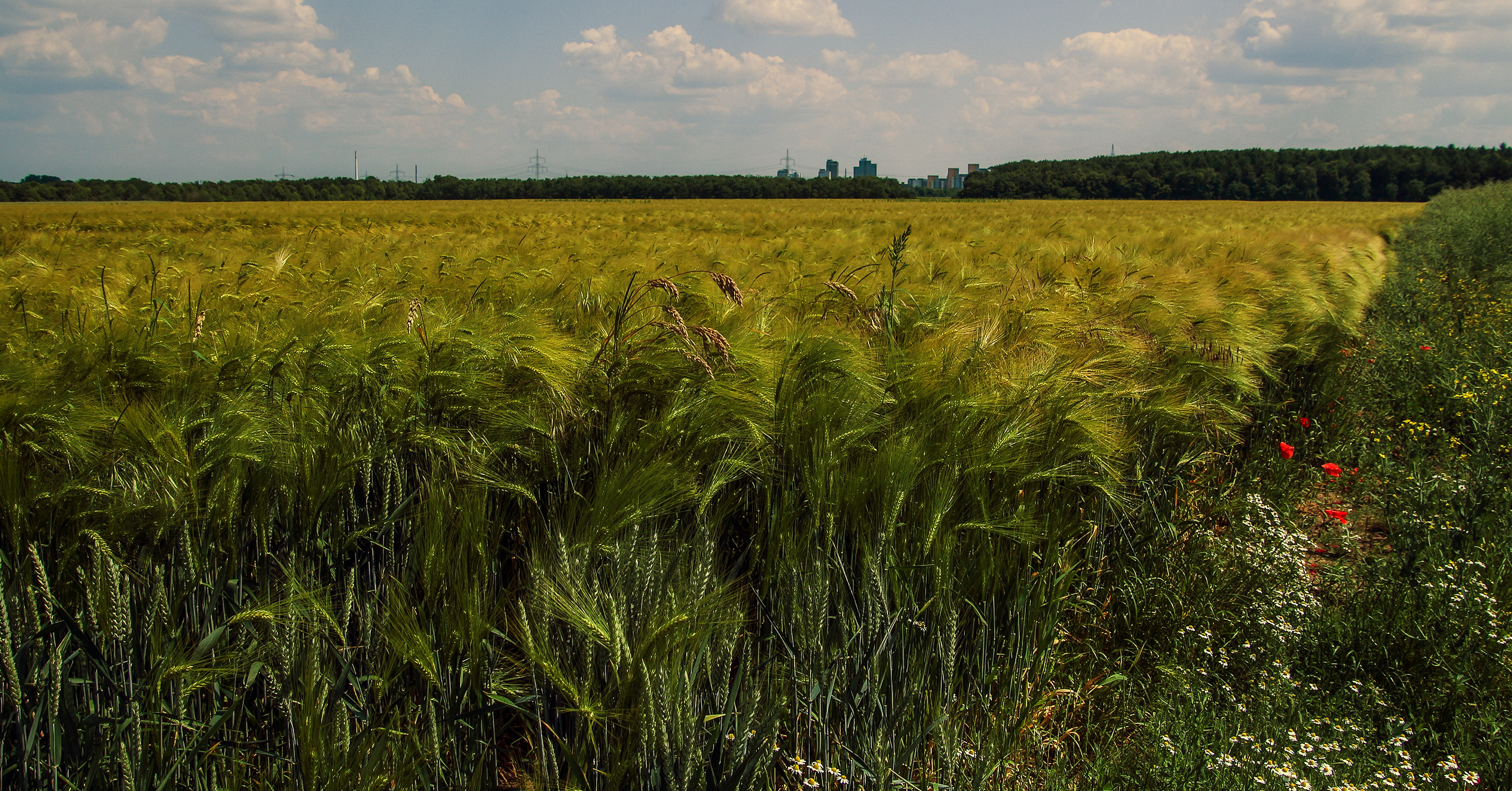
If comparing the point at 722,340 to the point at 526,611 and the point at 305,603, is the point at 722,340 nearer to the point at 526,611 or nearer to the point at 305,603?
the point at 526,611

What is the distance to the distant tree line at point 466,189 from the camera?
5053 centimetres

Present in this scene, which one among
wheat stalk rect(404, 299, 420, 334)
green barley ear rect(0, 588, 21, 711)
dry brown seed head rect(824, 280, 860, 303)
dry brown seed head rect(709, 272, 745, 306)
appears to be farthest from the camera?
dry brown seed head rect(824, 280, 860, 303)

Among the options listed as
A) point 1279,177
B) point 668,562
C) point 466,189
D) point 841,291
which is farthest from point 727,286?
point 1279,177

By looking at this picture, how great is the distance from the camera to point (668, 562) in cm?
146

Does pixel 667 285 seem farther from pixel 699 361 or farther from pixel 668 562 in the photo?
pixel 668 562

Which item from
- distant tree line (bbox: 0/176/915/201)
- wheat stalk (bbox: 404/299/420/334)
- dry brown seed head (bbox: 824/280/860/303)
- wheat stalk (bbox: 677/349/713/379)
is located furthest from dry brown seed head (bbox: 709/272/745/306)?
distant tree line (bbox: 0/176/915/201)

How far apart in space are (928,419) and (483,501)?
1.05 m

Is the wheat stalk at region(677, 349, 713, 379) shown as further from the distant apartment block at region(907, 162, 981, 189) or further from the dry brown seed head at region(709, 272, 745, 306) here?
the distant apartment block at region(907, 162, 981, 189)

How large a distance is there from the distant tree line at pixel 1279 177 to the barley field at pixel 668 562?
62.9 meters

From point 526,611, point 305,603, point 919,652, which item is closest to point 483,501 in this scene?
point 526,611

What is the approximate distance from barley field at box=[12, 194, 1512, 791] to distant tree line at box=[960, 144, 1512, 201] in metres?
62.9

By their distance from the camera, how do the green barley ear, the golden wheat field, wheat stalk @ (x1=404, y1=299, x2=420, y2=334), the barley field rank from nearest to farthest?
the green barley ear → the barley field → wheat stalk @ (x1=404, y1=299, x2=420, y2=334) → the golden wheat field

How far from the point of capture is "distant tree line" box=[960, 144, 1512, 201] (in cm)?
5934

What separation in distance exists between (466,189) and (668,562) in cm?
6731
